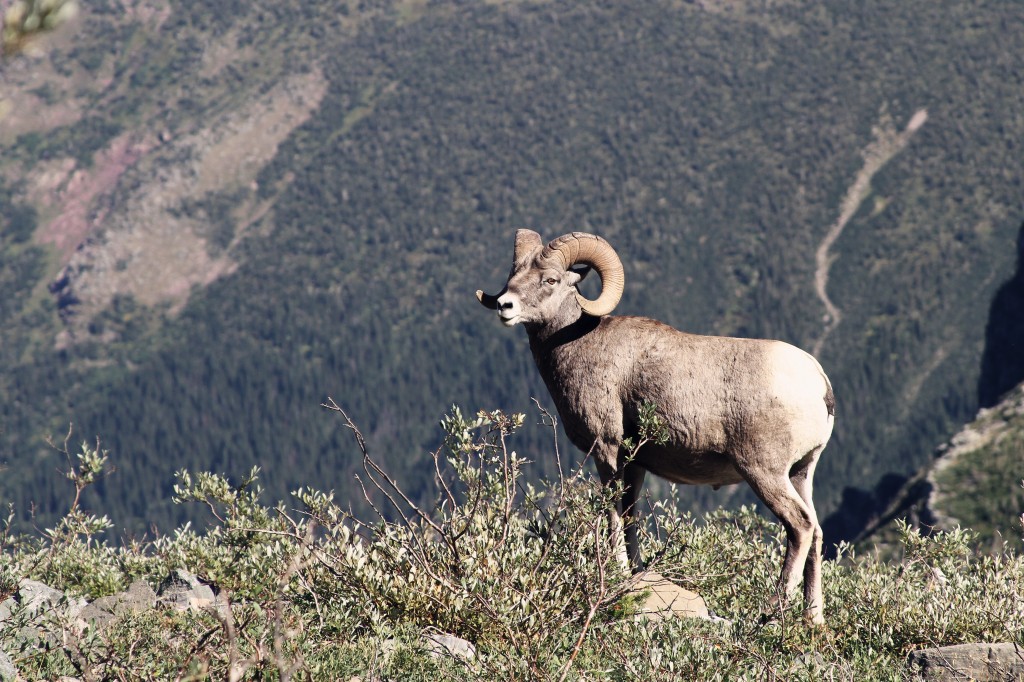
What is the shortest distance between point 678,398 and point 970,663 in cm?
353

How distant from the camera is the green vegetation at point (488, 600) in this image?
962 cm

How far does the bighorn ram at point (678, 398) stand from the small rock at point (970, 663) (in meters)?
1.26

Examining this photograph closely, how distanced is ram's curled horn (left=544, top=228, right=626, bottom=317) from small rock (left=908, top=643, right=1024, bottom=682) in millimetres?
4908

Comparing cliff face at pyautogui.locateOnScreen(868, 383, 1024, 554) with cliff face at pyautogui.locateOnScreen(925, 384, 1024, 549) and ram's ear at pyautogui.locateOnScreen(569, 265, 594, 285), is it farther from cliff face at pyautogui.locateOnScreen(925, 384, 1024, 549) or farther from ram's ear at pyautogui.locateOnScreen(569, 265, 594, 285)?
ram's ear at pyautogui.locateOnScreen(569, 265, 594, 285)

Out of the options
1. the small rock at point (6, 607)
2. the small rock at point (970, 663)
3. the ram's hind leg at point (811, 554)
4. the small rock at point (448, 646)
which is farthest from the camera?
the ram's hind leg at point (811, 554)

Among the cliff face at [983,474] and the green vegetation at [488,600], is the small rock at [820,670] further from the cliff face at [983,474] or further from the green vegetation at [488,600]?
the cliff face at [983,474]

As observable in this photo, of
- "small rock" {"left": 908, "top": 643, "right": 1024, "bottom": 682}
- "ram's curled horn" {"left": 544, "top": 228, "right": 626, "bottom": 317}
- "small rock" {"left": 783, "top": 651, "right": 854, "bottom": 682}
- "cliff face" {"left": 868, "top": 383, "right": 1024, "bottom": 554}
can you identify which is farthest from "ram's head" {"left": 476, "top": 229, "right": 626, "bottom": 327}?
"cliff face" {"left": 868, "top": 383, "right": 1024, "bottom": 554}

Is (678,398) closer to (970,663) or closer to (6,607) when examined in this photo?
(970,663)

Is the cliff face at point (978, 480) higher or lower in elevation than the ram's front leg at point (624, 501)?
lower

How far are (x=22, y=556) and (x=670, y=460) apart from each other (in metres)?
6.58

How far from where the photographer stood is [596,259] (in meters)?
13.9

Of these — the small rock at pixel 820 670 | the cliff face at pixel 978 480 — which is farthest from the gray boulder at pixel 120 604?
the cliff face at pixel 978 480

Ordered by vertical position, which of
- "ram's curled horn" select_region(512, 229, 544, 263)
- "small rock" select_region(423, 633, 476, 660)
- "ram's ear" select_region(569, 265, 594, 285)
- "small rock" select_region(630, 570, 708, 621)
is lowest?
"small rock" select_region(630, 570, 708, 621)

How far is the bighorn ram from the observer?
11.7 m
